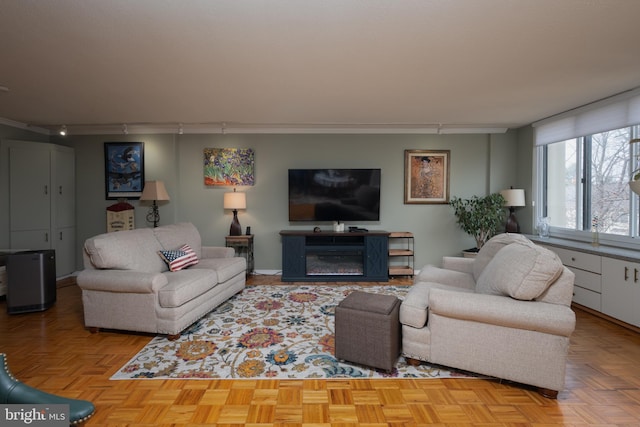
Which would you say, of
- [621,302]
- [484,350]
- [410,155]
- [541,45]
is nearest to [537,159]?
[410,155]

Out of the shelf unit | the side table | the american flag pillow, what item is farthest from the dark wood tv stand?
the american flag pillow

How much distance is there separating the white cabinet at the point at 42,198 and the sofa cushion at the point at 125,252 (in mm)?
2512

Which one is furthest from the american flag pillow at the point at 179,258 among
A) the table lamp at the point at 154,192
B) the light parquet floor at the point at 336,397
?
the table lamp at the point at 154,192

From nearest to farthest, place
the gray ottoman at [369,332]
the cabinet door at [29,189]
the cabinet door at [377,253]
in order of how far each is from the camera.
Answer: the gray ottoman at [369,332] → the cabinet door at [29,189] → the cabinet door at [377,253]

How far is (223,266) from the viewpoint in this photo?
3.76m

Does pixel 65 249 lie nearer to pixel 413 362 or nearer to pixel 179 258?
pixel 179 258

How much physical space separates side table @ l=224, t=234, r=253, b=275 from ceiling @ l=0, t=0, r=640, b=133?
1877 mm

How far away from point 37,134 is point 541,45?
6809 millimetres

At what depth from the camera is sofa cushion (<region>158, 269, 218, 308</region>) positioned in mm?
2818

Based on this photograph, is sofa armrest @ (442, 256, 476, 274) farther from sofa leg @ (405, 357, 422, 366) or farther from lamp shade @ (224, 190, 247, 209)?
lamp shade @ (224, 190, 247, 209)

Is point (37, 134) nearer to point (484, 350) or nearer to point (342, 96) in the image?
point (342, 96)

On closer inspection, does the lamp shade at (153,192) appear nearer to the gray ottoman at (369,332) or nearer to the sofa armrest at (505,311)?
the gray ottoman at (369,332)

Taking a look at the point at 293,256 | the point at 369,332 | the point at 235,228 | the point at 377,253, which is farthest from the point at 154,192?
the point at 369,332

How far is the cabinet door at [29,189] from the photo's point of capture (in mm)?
4570
